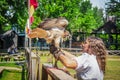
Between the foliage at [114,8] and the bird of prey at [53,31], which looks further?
the foliage at [114,8]

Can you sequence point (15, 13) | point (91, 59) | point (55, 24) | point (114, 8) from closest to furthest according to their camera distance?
point (91, 59), point (55, 24), point (15, 13), point (114, 8)

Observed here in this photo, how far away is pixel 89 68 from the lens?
3.28 metres

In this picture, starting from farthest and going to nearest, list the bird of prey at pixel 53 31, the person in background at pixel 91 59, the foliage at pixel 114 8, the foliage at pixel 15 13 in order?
the foliage at pixel 114 8
the foliage at pixel 15 13
the bird of prey at pixel 53 31
the person in background at pixel 91 59

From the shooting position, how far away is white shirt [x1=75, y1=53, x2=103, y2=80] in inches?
A: 128

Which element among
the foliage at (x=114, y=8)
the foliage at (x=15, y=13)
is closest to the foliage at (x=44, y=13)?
the foliage at (x=15, y=13)

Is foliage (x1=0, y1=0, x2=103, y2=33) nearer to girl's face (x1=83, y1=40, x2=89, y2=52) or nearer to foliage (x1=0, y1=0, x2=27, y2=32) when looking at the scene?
foliage (x1=0, y1=0, x2=27, y2=32)

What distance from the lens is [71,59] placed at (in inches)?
125

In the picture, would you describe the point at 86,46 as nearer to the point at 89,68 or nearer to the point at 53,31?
the point at 89,68

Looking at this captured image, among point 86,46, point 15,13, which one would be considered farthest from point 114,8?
point 86,46

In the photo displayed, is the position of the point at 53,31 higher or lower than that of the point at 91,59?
higher

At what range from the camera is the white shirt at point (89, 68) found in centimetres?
325

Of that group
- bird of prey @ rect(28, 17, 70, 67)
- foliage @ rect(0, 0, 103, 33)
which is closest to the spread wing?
bird of prey @ rect(28, 17, 70, 67)

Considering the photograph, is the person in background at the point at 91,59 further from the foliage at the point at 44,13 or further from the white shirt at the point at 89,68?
the foliage at the point at 44,13

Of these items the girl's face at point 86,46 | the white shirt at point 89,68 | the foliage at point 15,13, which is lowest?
the white shirt at point 89,68
